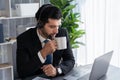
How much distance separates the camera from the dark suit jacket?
1878 mm

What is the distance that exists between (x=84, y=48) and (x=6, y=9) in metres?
1.44

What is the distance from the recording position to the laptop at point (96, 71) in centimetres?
158

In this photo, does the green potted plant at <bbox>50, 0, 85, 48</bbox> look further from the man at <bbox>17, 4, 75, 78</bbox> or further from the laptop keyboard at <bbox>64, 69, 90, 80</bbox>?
the laptop keyboard at <bbox>64, 69, 90, 80</bbox>

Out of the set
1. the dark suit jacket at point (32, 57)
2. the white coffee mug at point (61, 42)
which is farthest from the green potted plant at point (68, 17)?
the white coffee mug at point (61, 42)

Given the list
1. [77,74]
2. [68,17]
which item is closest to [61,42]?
[77,74]

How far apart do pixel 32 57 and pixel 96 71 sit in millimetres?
586

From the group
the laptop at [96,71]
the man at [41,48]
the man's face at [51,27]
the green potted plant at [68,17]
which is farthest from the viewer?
the green potted plant at [68,17]

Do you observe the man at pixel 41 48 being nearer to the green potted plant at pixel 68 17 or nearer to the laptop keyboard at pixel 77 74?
the laptop keyboard at pixel 77 74

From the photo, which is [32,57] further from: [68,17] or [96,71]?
[68,17]

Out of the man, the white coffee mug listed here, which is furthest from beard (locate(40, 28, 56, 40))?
the white coffee mug

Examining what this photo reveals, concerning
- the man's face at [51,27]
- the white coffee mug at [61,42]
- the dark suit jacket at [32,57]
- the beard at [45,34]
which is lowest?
the dark suit jacket at [32,57]

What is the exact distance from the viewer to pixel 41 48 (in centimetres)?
202

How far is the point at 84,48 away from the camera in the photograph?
369cm

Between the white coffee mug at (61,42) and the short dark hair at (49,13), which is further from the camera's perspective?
the short dark hair at (49,13)
